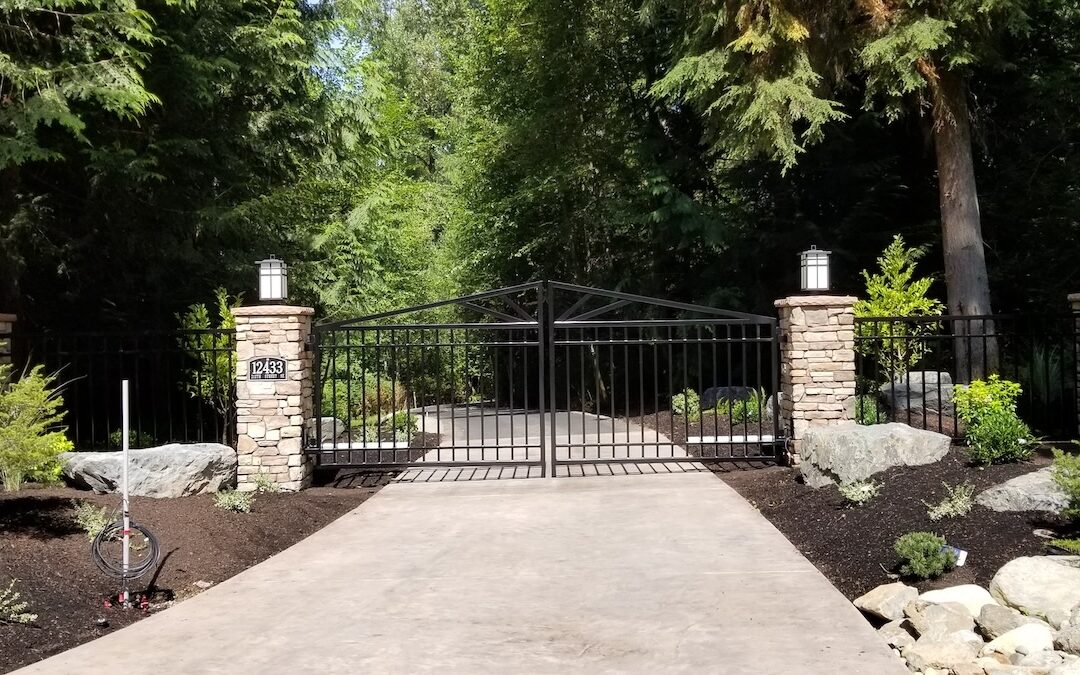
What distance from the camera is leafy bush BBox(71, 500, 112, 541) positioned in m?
6.14

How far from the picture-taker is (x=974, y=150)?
609 inches

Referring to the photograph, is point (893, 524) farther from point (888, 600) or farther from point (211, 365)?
point (211, 365)

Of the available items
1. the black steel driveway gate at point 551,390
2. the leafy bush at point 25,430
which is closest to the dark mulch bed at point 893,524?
the black steel driveway gate at point 551,390

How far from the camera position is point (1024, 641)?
4.03 meters

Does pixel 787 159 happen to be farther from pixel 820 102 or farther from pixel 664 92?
pixel 664 92

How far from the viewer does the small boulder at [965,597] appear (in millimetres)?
4618

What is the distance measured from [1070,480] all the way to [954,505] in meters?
0.91

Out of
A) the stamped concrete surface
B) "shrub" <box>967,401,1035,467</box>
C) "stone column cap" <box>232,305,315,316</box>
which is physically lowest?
the stamped concrete surface

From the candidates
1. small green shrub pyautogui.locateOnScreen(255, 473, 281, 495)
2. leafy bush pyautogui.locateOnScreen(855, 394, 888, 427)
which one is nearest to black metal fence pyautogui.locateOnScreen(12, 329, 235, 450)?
small green shrub pyautogui.locateOnScreen(255, 473, 281, 495)

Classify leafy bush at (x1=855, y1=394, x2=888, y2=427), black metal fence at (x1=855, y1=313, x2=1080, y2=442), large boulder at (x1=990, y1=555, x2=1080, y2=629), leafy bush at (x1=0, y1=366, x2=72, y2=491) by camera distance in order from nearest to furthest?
large boulder at (x1=990, y1=555, x2=1080, y2=629), leafy bush at (x1=0, y1=366, x2=72, y2=491), black metal fence at (x1=855, y1=313, x2=1080, y2=442), leafy bush at (x1=855, y1=394, x2=888, y2=427)

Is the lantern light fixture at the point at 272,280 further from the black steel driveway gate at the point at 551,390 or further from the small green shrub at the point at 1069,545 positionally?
the small green shrub at the point at 1069,545

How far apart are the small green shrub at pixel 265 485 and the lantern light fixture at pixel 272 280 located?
1847 mm

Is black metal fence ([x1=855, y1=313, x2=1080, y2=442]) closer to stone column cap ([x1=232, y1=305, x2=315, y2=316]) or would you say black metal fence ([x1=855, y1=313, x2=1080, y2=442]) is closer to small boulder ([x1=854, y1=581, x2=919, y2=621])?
small boulder ([x1=854, y1=581, x2=919, y2=621])

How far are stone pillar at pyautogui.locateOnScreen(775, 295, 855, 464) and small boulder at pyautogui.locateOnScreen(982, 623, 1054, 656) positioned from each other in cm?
497
